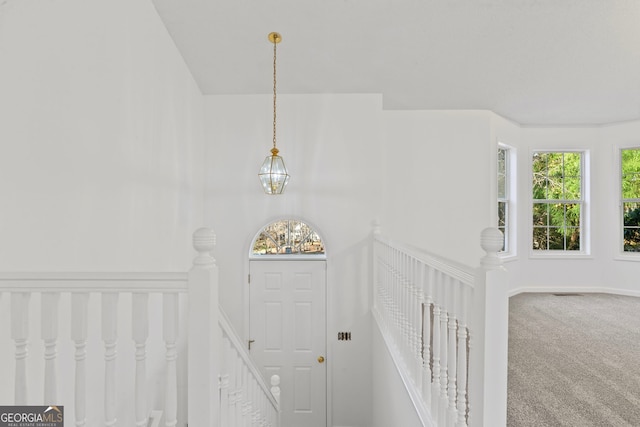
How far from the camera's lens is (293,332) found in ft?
11.6

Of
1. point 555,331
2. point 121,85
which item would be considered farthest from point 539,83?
point 121,85

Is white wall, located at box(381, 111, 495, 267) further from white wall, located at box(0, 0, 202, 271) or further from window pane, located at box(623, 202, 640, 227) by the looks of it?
white wall, located at box(0, 0, 202, 271)

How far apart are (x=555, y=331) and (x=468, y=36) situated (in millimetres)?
3035

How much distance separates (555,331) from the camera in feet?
10.3

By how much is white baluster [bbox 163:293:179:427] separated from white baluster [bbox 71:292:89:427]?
276 millimetres

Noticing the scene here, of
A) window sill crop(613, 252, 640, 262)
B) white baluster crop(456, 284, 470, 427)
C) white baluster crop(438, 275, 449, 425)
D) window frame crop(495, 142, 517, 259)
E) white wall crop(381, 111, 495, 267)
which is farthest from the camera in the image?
window frame crop(495, 142, 517, 259)

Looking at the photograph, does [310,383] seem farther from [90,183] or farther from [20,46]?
[20,46]

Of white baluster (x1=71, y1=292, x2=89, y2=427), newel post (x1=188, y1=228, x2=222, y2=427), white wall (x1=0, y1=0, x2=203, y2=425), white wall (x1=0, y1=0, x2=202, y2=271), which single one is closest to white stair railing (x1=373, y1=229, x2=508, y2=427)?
newel post (x1=188, y1=228, x2=222, y2=427)

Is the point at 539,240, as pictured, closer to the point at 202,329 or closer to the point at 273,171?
the point at 273,171

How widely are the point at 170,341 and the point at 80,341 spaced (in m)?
0.31

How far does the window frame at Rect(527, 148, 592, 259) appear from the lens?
4789mm

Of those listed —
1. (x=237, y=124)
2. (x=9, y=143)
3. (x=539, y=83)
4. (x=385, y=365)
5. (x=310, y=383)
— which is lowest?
(x=310, y=383)

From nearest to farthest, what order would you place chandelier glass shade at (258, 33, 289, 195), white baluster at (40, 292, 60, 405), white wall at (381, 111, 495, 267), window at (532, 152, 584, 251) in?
white baluster at (40, 292, 60, 405) → chandelier glass shade at (258, 33, 289, 195) → white wall at (381, 111, 495, 267) → window at (532, 152, 584, 251)

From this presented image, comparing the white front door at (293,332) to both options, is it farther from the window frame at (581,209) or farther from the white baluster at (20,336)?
the window frame at (581,209)
